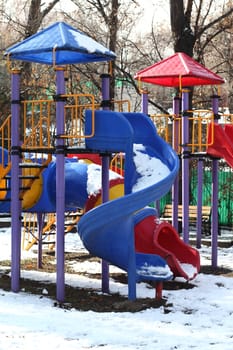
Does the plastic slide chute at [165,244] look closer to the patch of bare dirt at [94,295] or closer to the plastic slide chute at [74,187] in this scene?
the patch of bare dirt at [94,295]

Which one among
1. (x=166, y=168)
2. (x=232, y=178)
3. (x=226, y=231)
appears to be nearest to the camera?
(x=166, y=168)

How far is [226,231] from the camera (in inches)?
755

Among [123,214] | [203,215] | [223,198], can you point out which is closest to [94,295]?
[123,214]

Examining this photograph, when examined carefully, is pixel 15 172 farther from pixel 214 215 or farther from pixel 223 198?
pixel 223 198

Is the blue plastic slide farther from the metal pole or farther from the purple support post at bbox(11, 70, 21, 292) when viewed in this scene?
the metal pole

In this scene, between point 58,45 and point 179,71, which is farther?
point 179,71

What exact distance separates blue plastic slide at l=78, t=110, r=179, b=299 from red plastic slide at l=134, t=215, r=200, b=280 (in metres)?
0.30

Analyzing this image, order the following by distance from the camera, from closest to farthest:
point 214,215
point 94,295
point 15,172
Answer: point 94,295, point 15,172, point 214,215

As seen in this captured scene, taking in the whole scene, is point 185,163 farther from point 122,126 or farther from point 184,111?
point 122,126

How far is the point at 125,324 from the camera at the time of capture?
712 cm

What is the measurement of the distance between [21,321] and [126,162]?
2963 mm

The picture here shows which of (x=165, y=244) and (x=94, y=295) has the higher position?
(x=165, y=244)

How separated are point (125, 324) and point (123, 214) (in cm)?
175

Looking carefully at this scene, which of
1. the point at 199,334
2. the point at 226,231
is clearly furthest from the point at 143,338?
the point at 226,231
